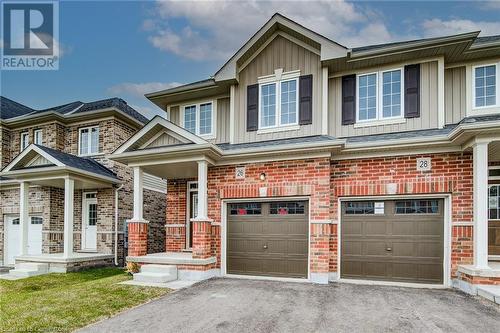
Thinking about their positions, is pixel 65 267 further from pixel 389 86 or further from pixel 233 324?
pixel 389 86

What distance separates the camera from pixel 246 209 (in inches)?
345

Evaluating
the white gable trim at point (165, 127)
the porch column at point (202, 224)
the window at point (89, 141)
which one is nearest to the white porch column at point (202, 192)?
the porch column at point (202, 224)

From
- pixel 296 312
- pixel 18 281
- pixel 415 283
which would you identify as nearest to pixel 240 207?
pixel 296 312

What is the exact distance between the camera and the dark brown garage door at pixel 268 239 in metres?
8.09

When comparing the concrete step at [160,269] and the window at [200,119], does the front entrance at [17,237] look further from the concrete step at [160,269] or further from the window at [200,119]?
the window at [200,119]

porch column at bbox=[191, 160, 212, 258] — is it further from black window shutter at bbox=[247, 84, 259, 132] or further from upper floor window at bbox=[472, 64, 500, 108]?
upper floor window at bbox=[472, 64, 500, 108]

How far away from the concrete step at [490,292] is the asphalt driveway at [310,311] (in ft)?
0.59

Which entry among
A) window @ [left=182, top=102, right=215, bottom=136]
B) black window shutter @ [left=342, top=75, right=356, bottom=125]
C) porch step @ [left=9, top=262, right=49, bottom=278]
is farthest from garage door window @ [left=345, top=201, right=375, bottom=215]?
porch step @ [left=9, top=262, right=49, bottom=278]

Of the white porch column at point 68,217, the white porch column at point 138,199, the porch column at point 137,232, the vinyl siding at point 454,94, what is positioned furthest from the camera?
the white porch column at point 68,217

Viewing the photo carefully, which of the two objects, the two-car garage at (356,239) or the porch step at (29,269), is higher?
the two-car garage at (356,239)

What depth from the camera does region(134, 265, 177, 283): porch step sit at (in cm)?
781

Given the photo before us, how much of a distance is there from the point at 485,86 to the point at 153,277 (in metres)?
9.50

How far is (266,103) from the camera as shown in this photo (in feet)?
30.2

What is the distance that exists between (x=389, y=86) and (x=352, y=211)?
3.43 meters
